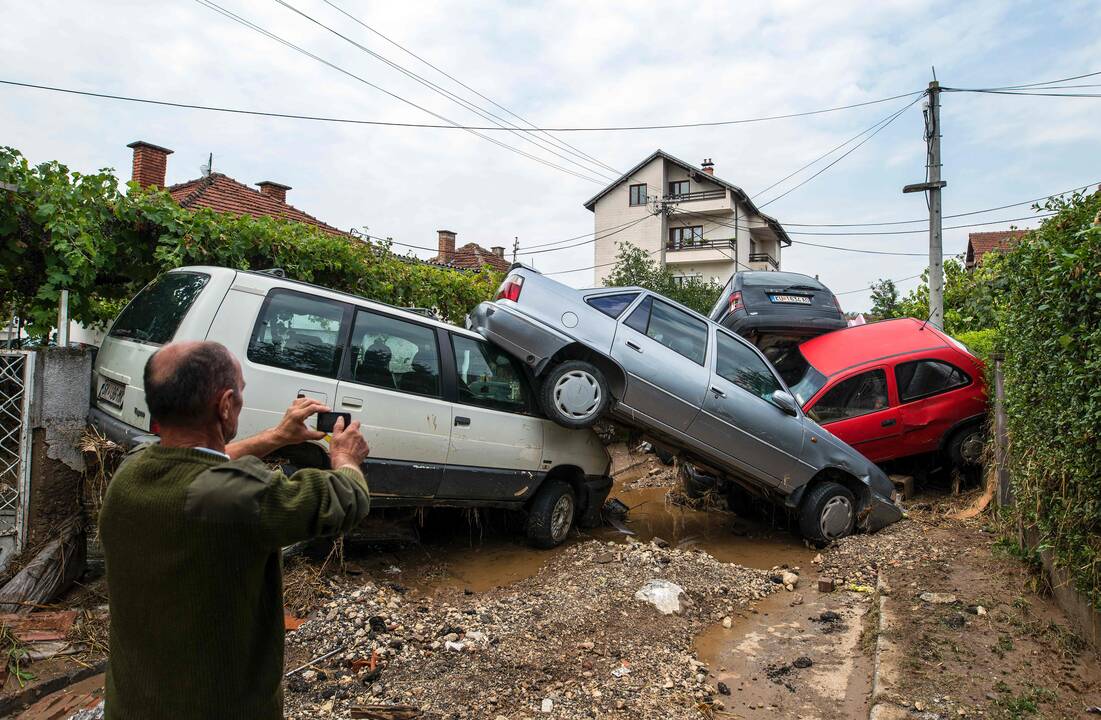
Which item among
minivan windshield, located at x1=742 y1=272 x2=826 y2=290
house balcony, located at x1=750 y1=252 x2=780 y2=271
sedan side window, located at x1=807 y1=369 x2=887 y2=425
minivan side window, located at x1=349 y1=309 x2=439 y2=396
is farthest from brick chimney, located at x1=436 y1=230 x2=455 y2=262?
minivan side window, located at x1=349 y1=309 x2=439 y2=396

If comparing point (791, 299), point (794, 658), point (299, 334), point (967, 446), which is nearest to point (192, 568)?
point (299, 334)

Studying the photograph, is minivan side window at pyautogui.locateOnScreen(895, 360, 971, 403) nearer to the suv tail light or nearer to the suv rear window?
the suv tail light

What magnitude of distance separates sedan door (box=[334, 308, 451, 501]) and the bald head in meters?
3.05

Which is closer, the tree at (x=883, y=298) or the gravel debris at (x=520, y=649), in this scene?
the gravel debris at (x=520, y=649)

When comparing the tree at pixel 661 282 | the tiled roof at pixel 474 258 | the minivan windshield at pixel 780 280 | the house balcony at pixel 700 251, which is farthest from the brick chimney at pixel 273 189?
the house balcony at pixel 700 251

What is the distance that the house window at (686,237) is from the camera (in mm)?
40938

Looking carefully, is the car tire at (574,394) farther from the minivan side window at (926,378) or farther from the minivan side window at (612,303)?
the minivan side window at (926,378)

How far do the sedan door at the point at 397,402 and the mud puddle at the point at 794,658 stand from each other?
91.7 inches

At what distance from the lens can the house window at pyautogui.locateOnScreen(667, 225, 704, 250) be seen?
4094 cm

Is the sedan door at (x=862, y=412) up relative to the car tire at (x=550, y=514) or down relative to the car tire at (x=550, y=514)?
up

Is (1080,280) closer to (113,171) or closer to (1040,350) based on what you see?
(1040,350)

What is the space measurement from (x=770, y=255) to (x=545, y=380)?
145 feet

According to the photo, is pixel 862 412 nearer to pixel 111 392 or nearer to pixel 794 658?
pixel 794 658

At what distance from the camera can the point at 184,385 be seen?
72.0 inches
